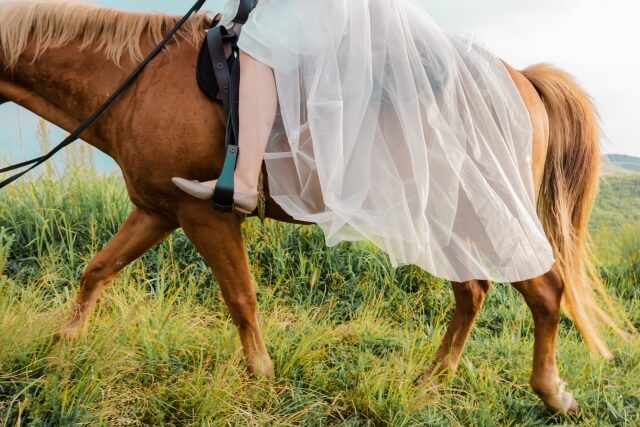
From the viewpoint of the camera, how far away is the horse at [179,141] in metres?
2.62

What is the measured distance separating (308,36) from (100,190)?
2.90 meters

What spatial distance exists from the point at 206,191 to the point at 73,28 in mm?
1060

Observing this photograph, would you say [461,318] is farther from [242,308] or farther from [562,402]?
[242,308]

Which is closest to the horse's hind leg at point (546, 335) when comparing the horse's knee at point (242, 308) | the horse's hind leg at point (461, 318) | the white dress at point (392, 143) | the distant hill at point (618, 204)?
the white dress at point (392, 143)

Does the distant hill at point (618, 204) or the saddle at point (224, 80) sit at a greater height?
the saddle at point (224, 80)

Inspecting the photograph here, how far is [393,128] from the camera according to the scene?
2.67 meters

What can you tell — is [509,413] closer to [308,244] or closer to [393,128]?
[393,128]

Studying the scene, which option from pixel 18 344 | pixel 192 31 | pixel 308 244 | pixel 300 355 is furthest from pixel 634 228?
pixel 18 344

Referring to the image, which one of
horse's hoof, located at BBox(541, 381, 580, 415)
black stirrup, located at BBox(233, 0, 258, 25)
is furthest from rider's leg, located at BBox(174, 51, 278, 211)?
horse's hoof, located at BBox(541, 381, 580, 415)

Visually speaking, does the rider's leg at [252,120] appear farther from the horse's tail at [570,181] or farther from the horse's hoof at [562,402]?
the horse's hoof at [562,402]

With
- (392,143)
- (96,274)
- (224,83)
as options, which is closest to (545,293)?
(392,143)

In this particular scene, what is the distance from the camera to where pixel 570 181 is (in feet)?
10.7

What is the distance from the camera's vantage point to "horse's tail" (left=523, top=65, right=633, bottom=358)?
10.5ft

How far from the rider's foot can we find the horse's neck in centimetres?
53
